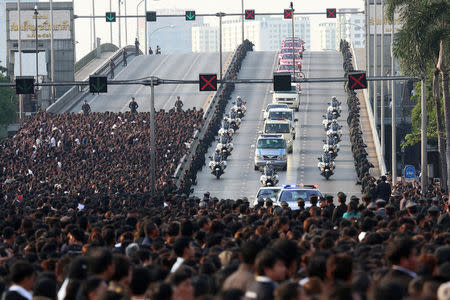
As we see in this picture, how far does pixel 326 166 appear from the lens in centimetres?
5406

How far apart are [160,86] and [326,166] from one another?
34.1 metres

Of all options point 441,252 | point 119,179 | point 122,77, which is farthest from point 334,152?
point 441,252

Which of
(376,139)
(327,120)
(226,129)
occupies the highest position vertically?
(327,120)

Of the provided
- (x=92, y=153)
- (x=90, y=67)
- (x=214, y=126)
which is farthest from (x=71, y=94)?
(x=92, y=153)

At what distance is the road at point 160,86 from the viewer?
79188mm

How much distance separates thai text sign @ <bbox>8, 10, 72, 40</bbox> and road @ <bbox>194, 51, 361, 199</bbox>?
14.6 m

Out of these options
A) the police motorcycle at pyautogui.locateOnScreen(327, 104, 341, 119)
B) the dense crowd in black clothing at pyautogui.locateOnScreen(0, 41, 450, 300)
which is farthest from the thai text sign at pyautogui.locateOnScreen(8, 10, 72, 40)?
the dense crowd in black clothing at pyautogui.locateOnScreen(0, 41, 450, 300)

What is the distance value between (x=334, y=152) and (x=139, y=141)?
9.39 meters

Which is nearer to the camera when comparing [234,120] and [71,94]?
[234,120]

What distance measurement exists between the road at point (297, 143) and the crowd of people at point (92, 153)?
231 cm

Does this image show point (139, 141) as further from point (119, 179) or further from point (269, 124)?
point (119, 179)

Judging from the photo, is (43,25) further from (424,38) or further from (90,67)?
(424,38)

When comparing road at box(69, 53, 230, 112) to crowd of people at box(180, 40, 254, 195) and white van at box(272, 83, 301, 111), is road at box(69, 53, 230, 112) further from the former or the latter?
white van at box(272, 83, 301, 111)

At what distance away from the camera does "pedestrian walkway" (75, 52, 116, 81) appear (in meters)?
97.8
